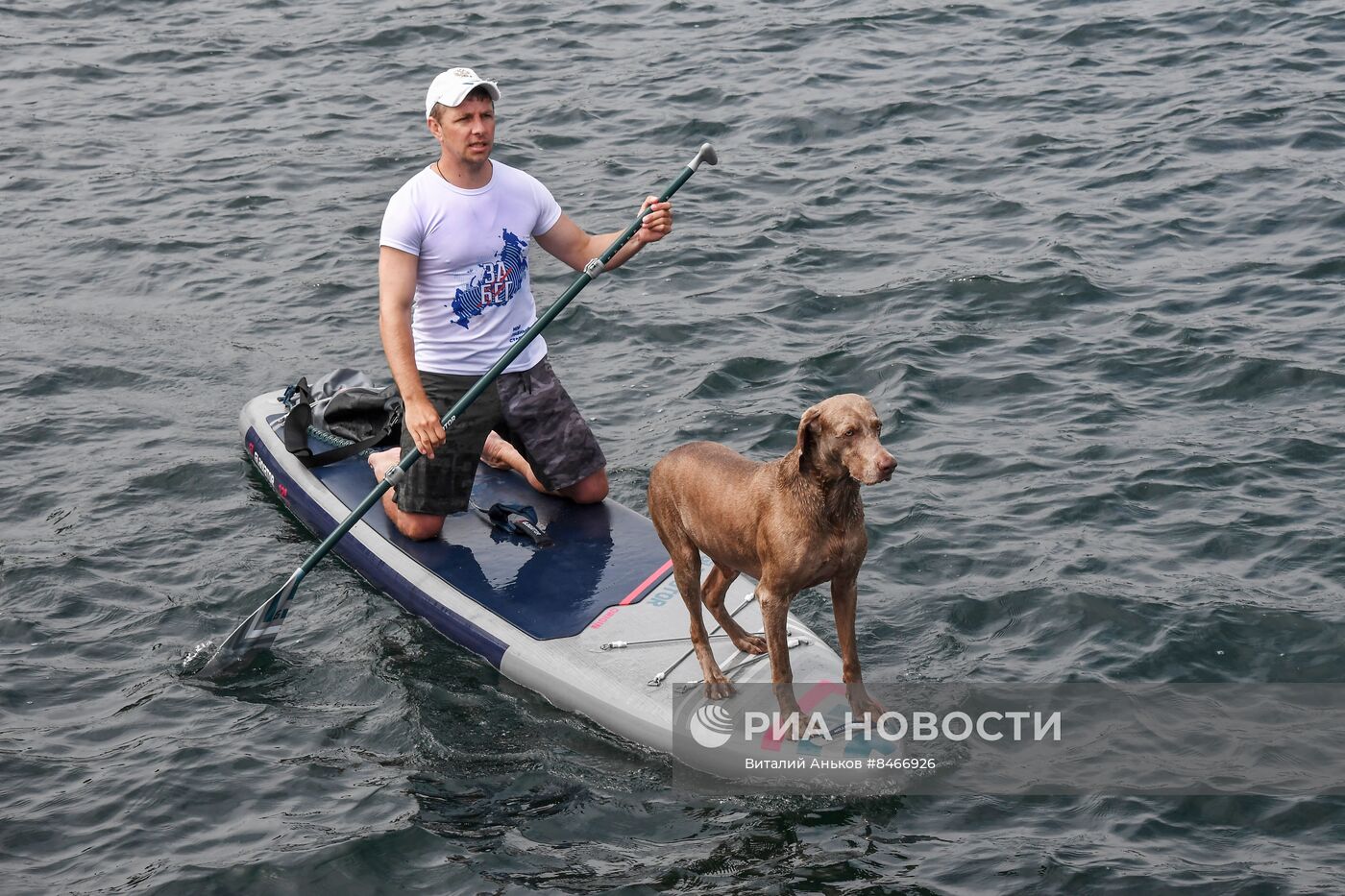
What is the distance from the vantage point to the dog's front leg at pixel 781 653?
6.38 meters

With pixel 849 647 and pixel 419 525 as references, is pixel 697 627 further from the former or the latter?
pixel 419 525

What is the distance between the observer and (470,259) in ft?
25.8

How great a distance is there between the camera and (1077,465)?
9281 millimetres

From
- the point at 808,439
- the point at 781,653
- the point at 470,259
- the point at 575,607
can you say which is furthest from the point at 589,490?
the point at 808,439

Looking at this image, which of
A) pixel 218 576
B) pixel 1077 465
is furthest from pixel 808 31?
pixel 218 576

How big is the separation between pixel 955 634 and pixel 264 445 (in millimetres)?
4652

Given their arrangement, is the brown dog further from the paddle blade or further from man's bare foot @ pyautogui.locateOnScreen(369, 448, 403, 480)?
man's bare foot @ pyautogui.locateOnScreen(369, 448, 403, 480)

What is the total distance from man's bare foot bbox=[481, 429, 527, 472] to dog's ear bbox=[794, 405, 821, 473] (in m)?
3.34

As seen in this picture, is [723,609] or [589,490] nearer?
[723,609]

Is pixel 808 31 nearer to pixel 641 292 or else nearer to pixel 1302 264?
pixel 641 292

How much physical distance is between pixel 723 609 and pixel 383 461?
288cm

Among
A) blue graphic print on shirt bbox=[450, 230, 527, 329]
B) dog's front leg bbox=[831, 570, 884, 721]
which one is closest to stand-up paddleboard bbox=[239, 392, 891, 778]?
dog's front leg bbox=[831, 570, 884, 721]

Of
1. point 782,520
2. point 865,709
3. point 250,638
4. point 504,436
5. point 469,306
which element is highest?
point 469,306

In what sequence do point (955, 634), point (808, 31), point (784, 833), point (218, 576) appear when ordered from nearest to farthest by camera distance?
point (784, 833) → point (955, 634) → point (218, 576) → point (808, 31)
